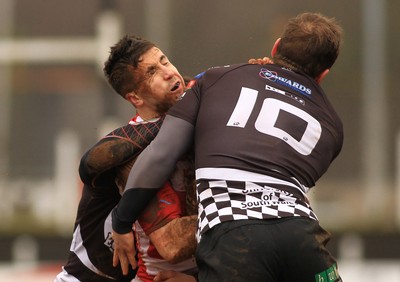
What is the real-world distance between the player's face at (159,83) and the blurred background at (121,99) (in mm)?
8944

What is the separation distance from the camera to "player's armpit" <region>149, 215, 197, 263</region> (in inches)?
135

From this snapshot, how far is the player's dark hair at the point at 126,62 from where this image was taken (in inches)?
143

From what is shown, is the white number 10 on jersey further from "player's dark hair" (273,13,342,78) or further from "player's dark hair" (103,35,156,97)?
"player's dark hair" (103,35,156,97)

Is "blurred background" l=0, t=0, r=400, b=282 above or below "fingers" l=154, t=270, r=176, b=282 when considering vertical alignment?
below

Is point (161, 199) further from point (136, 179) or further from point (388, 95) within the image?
point (388, 95)

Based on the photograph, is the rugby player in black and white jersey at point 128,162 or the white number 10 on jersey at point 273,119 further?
the rugby player in black and white jersey at point 128,162

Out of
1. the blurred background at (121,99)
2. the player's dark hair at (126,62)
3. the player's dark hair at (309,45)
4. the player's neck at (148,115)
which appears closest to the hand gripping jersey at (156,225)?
the player's neck at (148,115)

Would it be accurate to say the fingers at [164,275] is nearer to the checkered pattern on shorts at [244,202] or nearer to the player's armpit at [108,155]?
the checkered pattern on shorts at [244,202]

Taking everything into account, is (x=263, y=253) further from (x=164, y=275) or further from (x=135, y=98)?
(x=135, y=98)

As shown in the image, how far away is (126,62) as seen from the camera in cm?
363

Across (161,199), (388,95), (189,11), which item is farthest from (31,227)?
(161,199)

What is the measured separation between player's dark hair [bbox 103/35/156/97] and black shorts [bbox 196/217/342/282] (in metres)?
0.74

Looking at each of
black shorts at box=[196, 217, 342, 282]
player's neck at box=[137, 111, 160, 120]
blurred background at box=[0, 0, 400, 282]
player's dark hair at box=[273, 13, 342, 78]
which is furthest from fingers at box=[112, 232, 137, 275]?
blurred background at box=[0, 0, 400, 282]

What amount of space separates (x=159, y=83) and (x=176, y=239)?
2.00ft
